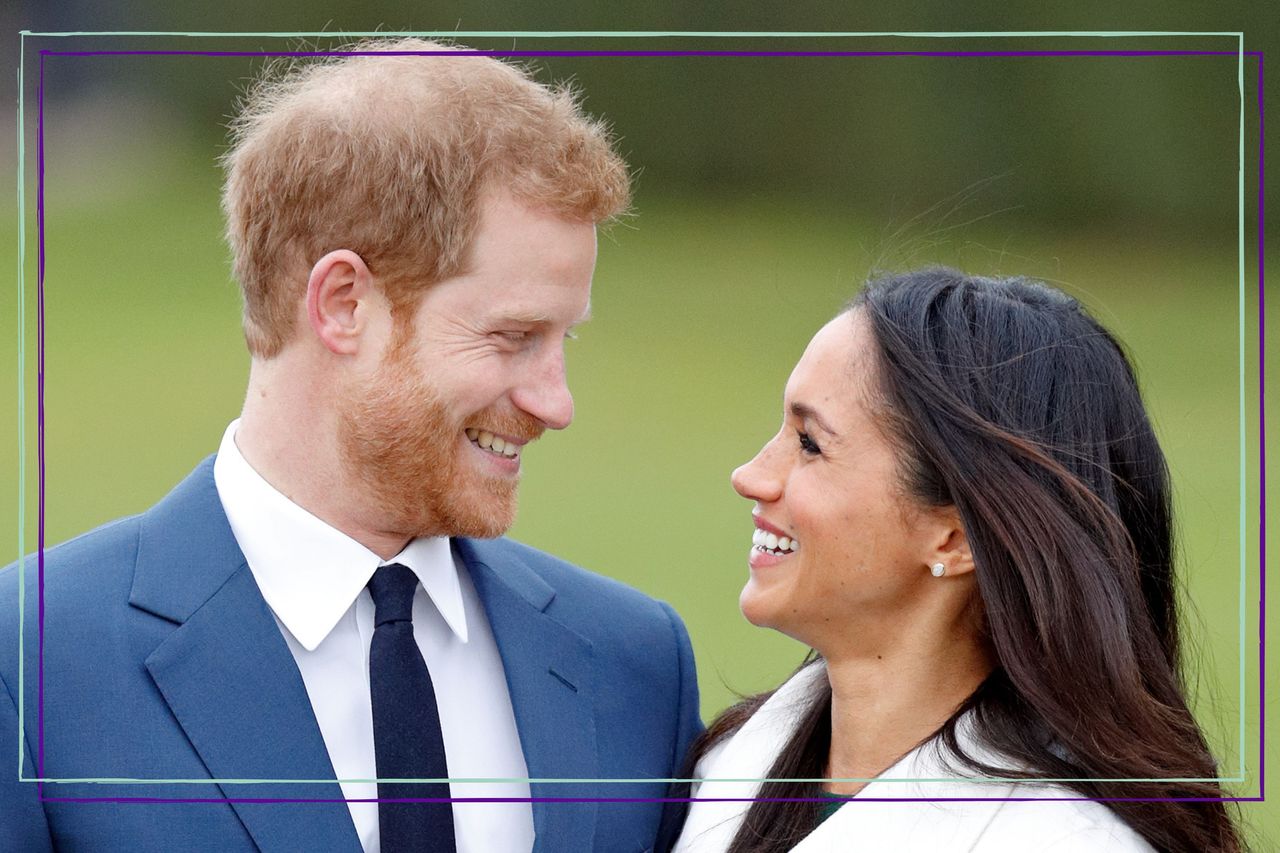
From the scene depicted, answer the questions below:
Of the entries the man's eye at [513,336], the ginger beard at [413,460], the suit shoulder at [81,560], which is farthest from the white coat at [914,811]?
the suit shoulder at [81,560]

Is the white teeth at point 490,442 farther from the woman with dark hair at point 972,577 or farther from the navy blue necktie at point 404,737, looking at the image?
the woman with dark hair at point 972,577

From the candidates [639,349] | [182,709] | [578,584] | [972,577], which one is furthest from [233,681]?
[639,349]

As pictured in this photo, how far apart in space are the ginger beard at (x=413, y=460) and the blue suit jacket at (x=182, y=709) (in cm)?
28

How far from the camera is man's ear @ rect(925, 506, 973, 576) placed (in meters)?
3.07

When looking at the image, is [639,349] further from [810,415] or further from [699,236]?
[810,415]

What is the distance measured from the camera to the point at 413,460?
119 inches

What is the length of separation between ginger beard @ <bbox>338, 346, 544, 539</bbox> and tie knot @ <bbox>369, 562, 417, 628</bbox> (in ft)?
0.33

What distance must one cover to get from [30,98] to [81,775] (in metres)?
1.98

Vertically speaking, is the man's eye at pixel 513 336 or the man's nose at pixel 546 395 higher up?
the man's eye at pixel 513 336

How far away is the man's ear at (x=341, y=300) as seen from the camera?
3.04 metres

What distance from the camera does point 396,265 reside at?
304 cm

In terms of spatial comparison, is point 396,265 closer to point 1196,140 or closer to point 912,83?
point 912,83

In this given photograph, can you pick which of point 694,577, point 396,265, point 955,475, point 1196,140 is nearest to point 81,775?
point 396,265

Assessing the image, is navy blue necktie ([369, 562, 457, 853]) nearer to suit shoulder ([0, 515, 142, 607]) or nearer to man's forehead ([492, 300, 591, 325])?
suit shoulder ([0, 515, 142, 607])
